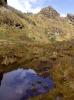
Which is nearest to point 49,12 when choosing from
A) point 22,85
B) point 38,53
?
point 38,53

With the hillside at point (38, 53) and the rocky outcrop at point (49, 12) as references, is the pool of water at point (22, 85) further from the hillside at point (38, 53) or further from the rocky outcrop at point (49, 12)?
the rocky outcrop at point (49, 12)

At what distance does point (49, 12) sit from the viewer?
91625mm

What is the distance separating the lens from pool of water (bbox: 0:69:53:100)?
16.1 metres

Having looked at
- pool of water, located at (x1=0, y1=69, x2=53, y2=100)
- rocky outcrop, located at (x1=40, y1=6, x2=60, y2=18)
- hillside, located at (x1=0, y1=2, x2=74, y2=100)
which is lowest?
pool of water, located at (x1=0, y1=69, x2=53, y2=100)

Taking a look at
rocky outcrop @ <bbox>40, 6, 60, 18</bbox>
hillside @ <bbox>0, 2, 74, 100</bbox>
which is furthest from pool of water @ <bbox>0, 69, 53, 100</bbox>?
rocky outcrop @ <bbox>40, 6, 60, 18</bbox>

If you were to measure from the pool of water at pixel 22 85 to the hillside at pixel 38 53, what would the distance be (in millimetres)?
697

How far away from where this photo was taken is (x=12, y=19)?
196 feet

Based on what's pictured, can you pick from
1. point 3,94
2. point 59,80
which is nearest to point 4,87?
point 3,94

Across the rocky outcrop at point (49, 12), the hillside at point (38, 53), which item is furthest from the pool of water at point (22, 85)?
the rocky outcrop at point (49, 12)

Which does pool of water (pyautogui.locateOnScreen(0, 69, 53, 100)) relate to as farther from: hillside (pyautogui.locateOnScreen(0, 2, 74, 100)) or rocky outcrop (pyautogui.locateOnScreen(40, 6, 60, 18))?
rocky outcrop (pyautogui.locateOnScreen(40, 6, 60, 18))

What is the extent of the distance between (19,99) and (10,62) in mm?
10596

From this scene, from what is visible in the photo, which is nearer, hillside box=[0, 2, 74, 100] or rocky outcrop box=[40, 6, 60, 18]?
hillside box=[0, 2, 74, 100]

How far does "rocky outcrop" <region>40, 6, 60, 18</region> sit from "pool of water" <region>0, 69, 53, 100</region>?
70471mm

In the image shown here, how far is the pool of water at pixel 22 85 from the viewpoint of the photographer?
52.8ft
